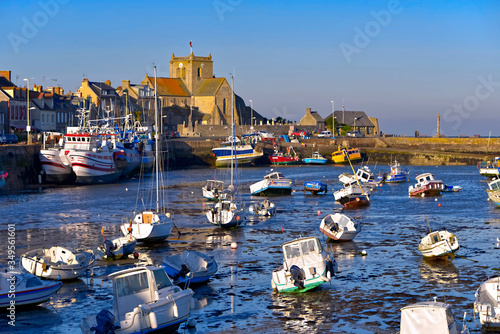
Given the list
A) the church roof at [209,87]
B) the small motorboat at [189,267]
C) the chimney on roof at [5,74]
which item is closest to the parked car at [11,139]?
the chimney on roof at [5,74]

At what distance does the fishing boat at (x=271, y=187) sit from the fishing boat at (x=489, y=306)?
36.2 metres

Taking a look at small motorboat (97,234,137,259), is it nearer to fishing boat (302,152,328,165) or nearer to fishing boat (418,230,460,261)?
fishing boat (418,230,460,261)

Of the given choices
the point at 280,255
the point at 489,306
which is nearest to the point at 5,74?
the point at 280,255

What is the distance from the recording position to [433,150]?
10262 cm

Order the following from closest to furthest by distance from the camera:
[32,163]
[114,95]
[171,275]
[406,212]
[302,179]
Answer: [171,275]
[406,212]
[32,163]
[302,179]
[114,95]

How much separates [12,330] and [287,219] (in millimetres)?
24479

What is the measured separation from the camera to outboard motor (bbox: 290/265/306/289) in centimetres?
2302

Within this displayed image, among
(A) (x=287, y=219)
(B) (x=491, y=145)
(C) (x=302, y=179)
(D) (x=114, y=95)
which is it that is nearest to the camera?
(A) (x=287, y=219)

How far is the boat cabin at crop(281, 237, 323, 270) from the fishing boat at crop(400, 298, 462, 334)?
23.5ft

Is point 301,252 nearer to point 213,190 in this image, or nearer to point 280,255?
point 280,255

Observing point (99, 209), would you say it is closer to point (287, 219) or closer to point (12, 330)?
point (287, 219)

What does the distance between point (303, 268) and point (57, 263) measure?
9.06 metres

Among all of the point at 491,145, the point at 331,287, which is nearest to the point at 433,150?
the point at 491,145

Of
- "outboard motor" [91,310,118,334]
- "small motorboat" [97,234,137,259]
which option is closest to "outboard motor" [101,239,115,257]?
"small motorboat" [97,234,137,259]
